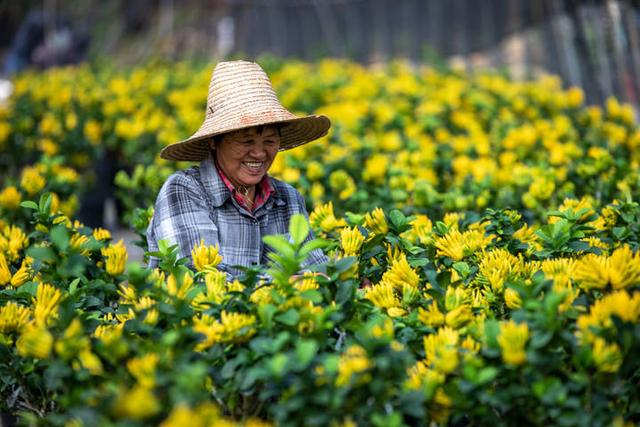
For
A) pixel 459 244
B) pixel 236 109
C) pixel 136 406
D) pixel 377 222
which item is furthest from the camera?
pixel 236 109

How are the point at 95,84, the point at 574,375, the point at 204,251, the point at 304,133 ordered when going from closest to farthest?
1. the point at 574,375
2. the point at 204,251
3. the point at 304,133
4. the point at 95,84

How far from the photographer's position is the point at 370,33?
1285 cm

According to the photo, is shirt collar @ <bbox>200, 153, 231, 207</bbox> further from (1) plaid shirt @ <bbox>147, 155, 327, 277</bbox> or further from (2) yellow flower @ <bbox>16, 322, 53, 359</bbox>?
(2) yellow flower @ <bbox>16, 322, 53, 359</bbox>

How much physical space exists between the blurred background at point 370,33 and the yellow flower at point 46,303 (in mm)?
5789

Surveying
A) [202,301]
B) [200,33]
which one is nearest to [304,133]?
[202,301]

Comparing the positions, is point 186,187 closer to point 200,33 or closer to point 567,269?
point 567,269

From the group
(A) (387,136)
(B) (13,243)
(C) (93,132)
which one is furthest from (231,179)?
(C) (93,132)

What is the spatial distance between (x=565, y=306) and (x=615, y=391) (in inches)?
8.6

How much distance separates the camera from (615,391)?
1.75 m

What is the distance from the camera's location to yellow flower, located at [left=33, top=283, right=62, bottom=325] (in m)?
1.96

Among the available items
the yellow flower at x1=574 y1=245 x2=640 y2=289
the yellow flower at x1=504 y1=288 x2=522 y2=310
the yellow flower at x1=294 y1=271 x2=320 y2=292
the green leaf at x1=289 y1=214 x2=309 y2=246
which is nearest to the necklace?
the yellow flower at x1=294 y1=271 x2=320 y2=292

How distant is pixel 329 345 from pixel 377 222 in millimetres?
689

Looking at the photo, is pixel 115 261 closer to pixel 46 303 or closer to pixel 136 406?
pixel 46 303

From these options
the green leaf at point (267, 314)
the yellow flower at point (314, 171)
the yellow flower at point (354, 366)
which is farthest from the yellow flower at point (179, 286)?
the yellow flower at point (314, 171)
